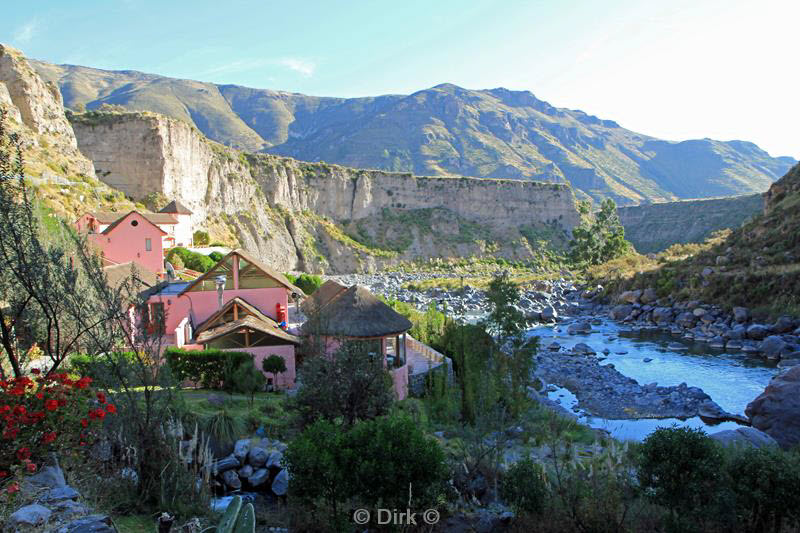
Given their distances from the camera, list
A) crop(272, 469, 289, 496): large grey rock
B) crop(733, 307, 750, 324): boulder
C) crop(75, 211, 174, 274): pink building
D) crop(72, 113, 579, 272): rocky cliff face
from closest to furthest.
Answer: crop(272, 469, 289, 496): large grey rock
crop(733, 307, 750, 324): boulder
crop(75, 211, 174, 274): pink building
crop(72, 113, 579, 272): rocky cliff face

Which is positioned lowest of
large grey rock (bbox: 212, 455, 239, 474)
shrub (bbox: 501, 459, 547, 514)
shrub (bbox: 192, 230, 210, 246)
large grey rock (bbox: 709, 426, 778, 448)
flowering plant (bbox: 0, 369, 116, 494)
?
large grey rock (bbox: 709, 426, 778, 448)

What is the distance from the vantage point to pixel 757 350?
75.7 feet

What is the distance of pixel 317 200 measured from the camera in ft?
245

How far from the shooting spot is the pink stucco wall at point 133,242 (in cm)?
2880

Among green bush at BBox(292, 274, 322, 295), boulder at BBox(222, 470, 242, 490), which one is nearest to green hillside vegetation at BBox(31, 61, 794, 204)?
green bush at BBox(292, 274, 322, 295)

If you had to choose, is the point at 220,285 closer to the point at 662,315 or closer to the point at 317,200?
the point at 662,315

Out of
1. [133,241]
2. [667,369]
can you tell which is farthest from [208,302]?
[667,369]

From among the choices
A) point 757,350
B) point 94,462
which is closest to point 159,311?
point 94,462

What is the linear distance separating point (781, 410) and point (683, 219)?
314 ft

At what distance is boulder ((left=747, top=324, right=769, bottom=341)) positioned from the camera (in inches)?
978

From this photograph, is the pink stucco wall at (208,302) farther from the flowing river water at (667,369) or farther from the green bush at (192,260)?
the green bush at (192,260)

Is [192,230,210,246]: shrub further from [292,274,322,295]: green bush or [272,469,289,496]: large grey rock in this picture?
[272,469,289,496]: large grey rock

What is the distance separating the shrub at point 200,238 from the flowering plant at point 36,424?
139 feet

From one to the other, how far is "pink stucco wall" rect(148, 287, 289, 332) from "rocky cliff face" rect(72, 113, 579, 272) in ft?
112
